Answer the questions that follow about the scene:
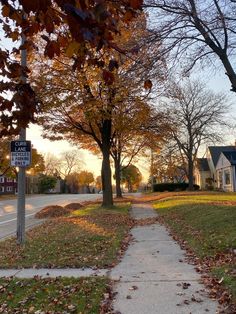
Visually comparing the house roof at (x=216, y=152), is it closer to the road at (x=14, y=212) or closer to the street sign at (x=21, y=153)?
the road at (x=14, y=212)

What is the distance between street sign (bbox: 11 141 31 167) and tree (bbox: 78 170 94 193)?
10855 centimetres

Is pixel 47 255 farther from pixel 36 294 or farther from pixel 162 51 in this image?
pixel 162 51

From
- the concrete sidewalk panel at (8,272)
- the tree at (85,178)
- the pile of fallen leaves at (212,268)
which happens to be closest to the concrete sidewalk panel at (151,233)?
the pile of fallen leaves at (212,268)

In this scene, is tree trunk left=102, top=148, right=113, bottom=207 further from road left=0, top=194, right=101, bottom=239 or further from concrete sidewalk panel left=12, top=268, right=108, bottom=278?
concrete sidewalk panel left=12, top=268, right=108, bottom=278

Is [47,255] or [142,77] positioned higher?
[142,77]

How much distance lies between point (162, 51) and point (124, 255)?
5609mm

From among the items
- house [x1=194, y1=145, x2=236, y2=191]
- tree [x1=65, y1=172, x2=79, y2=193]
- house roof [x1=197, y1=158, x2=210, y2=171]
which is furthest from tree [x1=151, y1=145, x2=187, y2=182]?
tree [x1=65, y1=172, x2=79, y2=193]

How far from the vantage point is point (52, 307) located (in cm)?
632

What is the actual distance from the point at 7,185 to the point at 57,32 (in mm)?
92697

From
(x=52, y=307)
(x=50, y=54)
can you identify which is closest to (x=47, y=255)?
(x=52, y=307)

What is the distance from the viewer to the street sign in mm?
11773

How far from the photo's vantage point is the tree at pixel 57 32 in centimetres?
294

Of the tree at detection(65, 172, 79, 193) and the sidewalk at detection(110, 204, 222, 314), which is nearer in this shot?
the sidewalk at detection(110, 204, 222, 314)

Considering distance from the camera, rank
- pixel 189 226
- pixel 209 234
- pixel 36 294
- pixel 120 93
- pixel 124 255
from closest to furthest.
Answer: pixel 36 294
pixel 124 255
pixel 209 234
pixel 189 226
pixel 120 93
